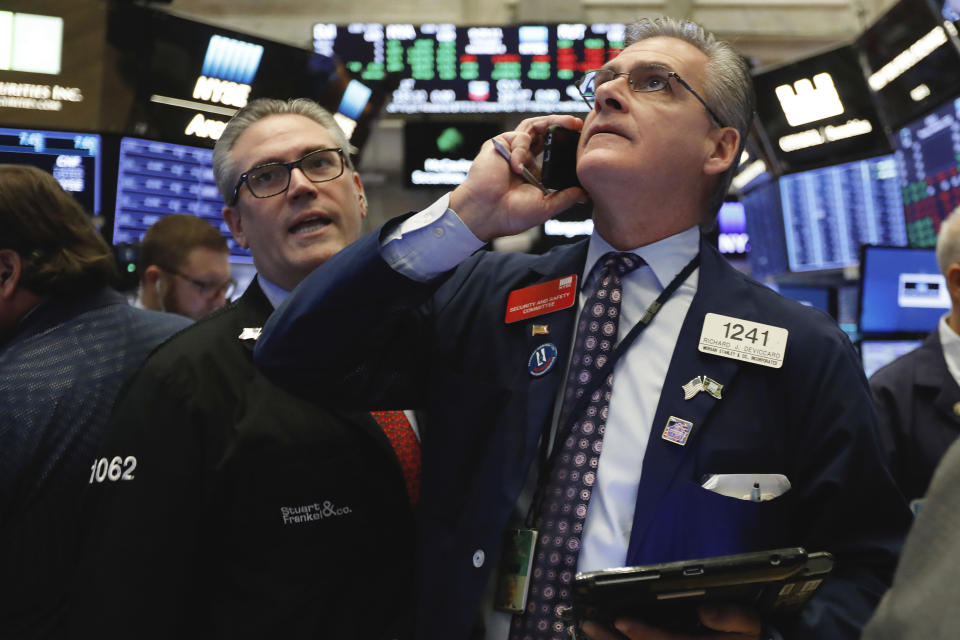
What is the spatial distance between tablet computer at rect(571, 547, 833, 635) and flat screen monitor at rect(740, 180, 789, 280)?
5.10 metres

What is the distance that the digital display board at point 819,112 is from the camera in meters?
5.37

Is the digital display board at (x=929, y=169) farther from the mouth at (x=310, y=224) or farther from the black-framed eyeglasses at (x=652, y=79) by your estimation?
the mouth at (x=310, y=224)

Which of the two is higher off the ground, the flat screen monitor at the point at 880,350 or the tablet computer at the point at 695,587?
the flat screen monitor at the point at 880,350

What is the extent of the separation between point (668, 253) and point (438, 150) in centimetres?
615

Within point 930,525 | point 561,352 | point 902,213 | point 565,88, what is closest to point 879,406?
point 561,352

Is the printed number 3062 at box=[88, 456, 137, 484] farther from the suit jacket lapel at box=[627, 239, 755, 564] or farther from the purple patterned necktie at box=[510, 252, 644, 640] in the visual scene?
the suit jacket lapel at box=[627, 239, 755, 564]

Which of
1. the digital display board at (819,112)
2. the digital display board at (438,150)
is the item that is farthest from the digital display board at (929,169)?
the digital display board at (438,150)

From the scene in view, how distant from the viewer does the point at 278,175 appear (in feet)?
6.66

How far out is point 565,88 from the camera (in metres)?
7.23

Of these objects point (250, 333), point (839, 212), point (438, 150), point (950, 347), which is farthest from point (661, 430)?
point (438, 150)

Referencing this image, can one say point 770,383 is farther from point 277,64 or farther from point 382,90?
point 382,90

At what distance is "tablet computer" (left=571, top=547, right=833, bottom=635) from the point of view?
1.13 m

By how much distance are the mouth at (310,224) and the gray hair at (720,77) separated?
825 millimetres

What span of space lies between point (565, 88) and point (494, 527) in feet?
20.6
